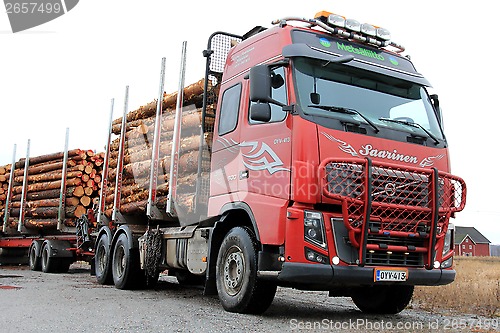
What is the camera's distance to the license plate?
6296mm

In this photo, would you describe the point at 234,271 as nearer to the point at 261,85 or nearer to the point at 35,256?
Result: the point at 261,85

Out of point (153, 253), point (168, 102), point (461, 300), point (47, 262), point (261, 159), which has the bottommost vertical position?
point (461, 300)

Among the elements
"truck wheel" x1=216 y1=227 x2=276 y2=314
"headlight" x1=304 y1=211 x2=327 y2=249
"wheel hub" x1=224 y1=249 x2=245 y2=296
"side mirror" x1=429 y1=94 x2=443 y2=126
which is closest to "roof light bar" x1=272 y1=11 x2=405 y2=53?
"side mirror" x1=429 y1=94 x2=443 y2=126

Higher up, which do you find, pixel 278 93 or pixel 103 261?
pixel 278 93

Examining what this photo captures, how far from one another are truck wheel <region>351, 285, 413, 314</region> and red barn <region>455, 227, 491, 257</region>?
78381 mm

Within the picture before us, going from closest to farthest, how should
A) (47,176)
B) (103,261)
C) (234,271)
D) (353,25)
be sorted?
1. (234,271)
2. (353,25)
3. (103,261)
4. (47,176)

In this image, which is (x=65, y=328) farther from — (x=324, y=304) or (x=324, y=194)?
(x=324, y=304)

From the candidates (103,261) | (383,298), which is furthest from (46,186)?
(383,298)

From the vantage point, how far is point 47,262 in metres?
14.7

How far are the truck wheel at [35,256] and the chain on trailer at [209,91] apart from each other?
8.65 metres

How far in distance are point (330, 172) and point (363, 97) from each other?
129cm

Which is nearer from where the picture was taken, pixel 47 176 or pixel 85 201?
pixel 85 201

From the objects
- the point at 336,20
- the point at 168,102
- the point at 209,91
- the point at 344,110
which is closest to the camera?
the point at 344,110

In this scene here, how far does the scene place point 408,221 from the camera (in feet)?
21.3
